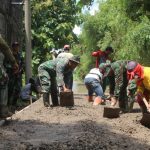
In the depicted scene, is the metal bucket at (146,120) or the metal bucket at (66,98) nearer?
the metal bucket at (146,120)

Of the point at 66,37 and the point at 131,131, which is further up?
the point at 66,37

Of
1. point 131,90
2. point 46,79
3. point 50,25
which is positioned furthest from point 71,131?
point 50,25

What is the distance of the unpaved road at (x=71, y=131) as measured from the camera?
23.5ft

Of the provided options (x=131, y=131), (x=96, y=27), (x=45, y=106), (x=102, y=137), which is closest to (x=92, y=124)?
(x=131, y=131)

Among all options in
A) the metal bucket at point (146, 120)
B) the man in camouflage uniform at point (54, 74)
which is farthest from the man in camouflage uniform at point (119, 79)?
the metal bucket at point (146, 120)

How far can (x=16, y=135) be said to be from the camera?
806 centimetres

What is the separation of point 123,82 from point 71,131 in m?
3.73

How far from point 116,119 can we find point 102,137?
2765mm

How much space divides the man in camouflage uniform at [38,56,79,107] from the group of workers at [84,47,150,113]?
3.47 ft

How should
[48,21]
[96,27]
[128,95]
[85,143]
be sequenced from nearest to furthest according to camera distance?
[85,143] → [128,95] → [48,21] → [96,27]

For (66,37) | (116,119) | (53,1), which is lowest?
(116,119)

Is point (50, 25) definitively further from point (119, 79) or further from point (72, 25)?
point (119, 79)

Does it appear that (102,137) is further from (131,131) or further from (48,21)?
(48,21)

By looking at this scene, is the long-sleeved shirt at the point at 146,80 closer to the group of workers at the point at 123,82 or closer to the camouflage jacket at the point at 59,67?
the group of workers at the point at 123,82
